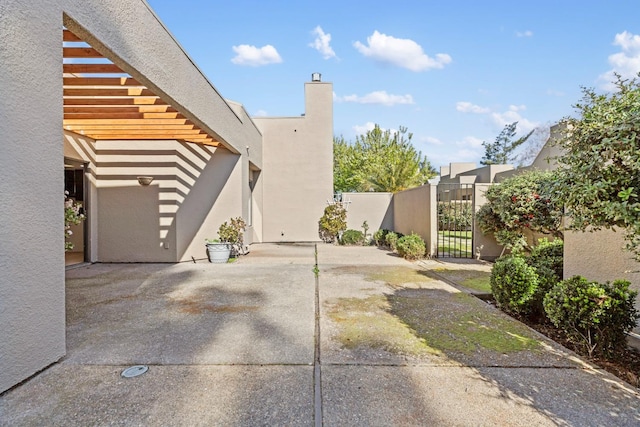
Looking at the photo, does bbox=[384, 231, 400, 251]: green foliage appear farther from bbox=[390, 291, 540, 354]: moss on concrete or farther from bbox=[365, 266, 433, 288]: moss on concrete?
bbox=[390, 291, 540, 354]: moss on concrete

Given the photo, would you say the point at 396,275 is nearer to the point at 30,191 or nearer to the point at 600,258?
the point at 600,258

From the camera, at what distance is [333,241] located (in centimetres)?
1370

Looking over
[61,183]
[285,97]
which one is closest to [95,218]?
[61,183]

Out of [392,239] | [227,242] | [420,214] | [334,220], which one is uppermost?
[420,214]

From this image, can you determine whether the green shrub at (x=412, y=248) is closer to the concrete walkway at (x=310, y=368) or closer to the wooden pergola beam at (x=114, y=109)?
the concrete walkway at (x=310, y=368)

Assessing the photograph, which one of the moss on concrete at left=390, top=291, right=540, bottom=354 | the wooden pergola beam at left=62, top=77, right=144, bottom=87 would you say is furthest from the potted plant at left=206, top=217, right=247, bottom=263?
the moss on concrete at left=390, top=291, right=540, bottom=354

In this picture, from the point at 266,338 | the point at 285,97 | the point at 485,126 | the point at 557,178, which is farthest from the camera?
the point at 485,126

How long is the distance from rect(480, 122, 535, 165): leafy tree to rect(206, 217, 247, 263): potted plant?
37.0 meters

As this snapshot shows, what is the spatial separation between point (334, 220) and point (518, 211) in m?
7.09

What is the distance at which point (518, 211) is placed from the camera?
7.56 meters

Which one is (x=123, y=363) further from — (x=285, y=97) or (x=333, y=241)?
(x=285, y=97)

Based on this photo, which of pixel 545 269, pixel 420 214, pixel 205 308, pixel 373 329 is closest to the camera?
pixel 373 329

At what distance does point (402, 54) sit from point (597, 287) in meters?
16.5

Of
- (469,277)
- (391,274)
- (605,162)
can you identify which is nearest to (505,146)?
(469,277)
